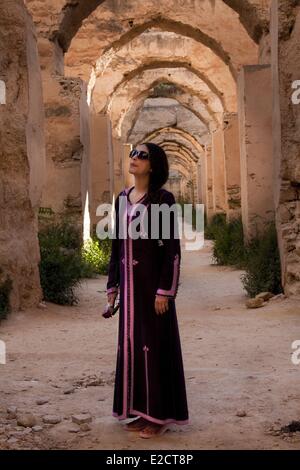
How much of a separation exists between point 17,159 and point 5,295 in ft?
4.50

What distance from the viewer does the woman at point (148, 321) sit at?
306cm

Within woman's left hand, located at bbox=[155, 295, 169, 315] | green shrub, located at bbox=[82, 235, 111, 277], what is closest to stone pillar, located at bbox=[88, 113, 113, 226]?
green shrub, located at bbox=[82, 235, 111, 277]

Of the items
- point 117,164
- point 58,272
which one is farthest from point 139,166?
point 117,164

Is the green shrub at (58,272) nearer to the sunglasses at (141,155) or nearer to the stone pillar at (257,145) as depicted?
the stone pillar at (257,145)

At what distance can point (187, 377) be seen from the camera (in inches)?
164

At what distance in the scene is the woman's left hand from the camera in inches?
121

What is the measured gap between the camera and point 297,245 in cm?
646

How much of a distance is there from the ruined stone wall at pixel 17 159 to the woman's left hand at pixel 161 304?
336 centimetres

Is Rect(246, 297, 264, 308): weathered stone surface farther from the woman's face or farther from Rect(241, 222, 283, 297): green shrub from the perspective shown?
the woman's face

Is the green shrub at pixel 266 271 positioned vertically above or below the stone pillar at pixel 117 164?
below

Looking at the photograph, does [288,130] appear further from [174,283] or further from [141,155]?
[174,283]

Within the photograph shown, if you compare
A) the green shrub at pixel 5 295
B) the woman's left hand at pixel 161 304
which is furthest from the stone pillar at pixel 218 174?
the woman's left hand at pixel 161 304

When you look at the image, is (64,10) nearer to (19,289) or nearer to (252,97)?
(252,97)

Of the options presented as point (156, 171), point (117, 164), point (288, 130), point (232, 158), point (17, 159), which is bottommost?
point (156, 171)
